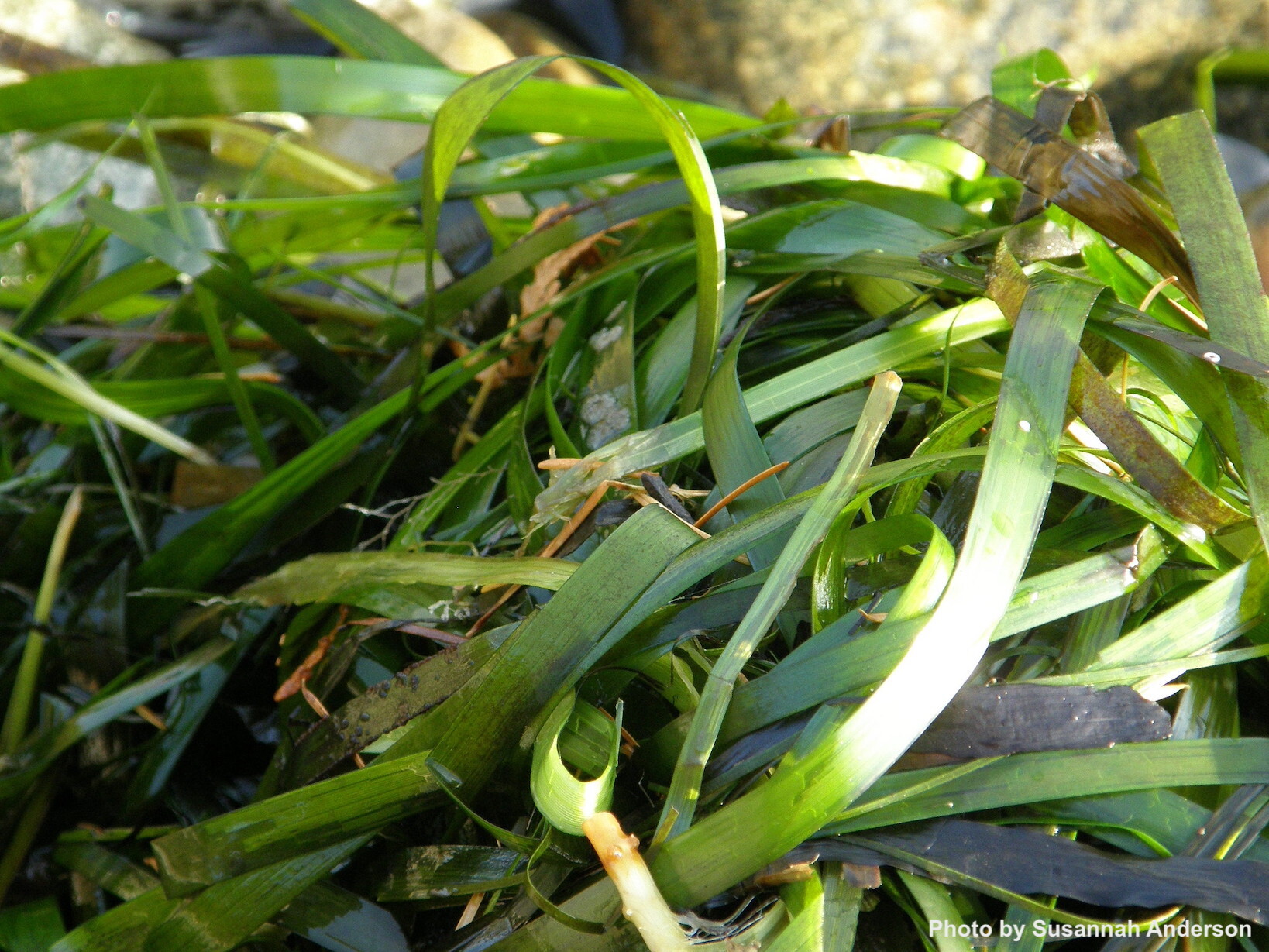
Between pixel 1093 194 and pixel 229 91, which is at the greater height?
pixel 229 91

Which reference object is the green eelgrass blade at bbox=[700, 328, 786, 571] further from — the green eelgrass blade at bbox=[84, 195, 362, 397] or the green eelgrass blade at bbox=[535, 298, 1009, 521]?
the green eelgrass blade at bbox=[84, 195, 362, 397]

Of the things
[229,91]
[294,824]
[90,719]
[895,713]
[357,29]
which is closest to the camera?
[895,713]

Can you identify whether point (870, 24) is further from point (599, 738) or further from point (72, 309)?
point (599, 738)

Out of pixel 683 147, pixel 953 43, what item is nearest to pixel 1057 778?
pixel 683 147

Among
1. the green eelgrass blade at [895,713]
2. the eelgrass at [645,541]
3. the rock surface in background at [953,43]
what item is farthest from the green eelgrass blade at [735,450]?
the rock surface in background at [953,43]

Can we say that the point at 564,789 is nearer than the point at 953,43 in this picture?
Yes

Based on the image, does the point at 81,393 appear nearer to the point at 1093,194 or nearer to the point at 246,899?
the point at 246,899

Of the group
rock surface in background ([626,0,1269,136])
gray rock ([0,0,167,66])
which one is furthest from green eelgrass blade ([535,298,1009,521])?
gray rock ([0,0,167,66])
